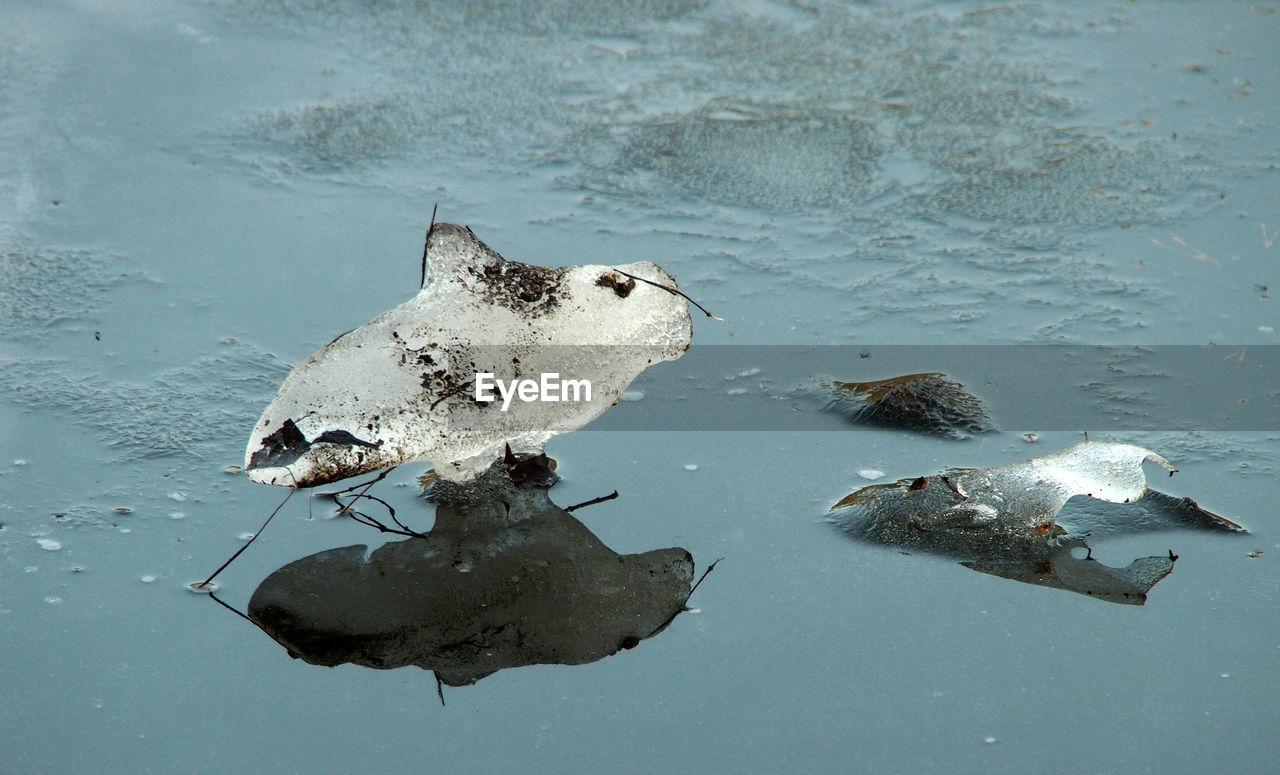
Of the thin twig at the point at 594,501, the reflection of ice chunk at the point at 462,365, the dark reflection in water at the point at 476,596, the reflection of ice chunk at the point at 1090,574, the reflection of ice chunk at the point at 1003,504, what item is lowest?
the dark reflection in water at the point at 476,596

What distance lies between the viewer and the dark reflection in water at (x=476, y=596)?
2.03 m

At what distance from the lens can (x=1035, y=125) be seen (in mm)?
4156

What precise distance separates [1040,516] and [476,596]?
3.59ft

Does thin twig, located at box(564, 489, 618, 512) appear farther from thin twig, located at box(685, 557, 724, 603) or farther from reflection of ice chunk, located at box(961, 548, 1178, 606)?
reflection of ice chunk, located at box(961, 548, 1178, 606)

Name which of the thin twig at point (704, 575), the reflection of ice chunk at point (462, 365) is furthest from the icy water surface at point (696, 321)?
the reflection of ice chunk at point (462, 365)

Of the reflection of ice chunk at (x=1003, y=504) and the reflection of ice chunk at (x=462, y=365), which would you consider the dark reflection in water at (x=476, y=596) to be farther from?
the reflection of ice chunk at (x=1003, y=504)

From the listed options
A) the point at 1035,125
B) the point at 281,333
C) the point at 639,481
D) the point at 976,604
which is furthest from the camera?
the point at 1035,125

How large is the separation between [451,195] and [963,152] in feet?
5.62

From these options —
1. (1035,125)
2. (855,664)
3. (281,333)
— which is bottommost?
(855,664)

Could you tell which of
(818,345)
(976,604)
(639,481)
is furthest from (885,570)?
(818,345)

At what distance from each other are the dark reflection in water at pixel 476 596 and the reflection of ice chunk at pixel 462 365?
0.18 metres

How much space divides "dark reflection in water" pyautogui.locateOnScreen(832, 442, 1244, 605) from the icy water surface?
4 cm

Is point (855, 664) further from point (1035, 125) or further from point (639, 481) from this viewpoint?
point (1035, 125)

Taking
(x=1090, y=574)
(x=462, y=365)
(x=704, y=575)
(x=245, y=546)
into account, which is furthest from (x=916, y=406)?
(x=245, y=546)
